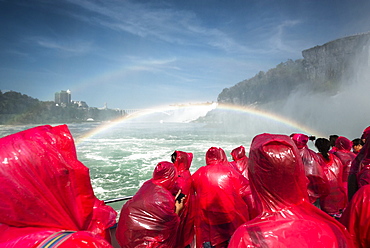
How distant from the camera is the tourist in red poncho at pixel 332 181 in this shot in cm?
353

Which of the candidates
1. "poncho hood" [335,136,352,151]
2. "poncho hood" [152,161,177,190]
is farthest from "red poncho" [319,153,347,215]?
"poncho hood" [152,161,177,190]

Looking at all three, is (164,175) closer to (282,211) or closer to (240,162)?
(282,211)

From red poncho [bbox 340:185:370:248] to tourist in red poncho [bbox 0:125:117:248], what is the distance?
1208 millimetres

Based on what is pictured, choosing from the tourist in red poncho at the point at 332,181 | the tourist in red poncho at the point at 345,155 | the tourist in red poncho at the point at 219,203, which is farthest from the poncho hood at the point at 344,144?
the tourist in red poncho at the point at 219,203

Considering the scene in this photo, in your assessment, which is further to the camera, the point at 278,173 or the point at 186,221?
the point at 186,221

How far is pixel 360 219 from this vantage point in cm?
A: 120

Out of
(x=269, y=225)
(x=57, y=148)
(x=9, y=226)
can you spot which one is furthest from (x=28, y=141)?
(x=269, y=225)

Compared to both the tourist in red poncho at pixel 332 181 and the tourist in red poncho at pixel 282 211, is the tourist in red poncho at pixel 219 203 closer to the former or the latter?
the tourist in red poncho at pixel 332 181

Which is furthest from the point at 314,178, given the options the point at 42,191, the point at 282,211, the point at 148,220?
the point at 42,191

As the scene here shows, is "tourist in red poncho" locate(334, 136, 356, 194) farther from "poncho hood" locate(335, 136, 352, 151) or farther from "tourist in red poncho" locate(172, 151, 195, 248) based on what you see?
"tourist in red poncho" locate(172, 151, 195, 248)

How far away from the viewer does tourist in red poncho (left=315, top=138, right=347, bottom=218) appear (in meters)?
3.53

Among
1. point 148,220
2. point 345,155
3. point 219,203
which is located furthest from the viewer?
point 345,155

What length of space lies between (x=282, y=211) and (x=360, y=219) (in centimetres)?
41

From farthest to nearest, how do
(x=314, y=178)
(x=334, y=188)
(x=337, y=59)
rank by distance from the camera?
(x=337, y=59)
(x=334, y=188)
(x=314, y=178)
